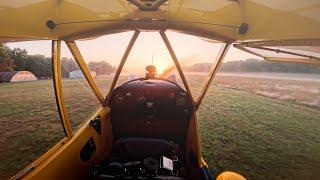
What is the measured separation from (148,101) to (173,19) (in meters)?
1.75

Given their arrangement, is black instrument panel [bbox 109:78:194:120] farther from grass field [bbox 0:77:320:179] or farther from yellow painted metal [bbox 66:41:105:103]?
grass field [bbox 0:77:320:179]

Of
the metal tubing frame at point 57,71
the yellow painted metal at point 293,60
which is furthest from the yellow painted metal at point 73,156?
the yellow painted metal at point 293,60

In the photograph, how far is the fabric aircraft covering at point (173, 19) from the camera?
7.70 ft

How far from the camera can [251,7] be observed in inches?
100

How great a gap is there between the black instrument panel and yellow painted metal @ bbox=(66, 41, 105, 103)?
24 cm

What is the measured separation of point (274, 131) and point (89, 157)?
714 centimetres

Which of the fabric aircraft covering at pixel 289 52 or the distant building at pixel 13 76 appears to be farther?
the distant building at pixel 13 76

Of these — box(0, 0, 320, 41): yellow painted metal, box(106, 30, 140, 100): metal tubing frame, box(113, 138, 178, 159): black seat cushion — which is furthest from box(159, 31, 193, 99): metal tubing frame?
box(113, 138, 178, 159): black seat cushion

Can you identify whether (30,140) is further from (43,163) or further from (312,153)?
(312,153)

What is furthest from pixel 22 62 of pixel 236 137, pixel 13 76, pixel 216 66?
pixel 216 66

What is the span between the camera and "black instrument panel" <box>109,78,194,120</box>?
3.92m

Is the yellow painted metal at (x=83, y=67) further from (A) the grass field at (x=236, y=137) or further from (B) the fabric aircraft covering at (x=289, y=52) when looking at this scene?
(B) the fabric aircraft covering at (x=289, y=52)

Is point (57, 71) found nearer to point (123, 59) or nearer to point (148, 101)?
point (123, 59)

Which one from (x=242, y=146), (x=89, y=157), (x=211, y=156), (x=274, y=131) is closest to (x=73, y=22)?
(x=89, y=157)
